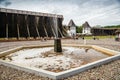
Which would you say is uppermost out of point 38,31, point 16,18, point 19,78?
point 16,18

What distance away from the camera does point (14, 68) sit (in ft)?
23.3

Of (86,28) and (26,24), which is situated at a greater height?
(86,28)

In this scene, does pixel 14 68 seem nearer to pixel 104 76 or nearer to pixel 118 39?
pixel 104 76

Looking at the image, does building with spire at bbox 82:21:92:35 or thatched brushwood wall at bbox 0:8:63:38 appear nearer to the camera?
thatched brushwood wall at bbox 0:8:63:38

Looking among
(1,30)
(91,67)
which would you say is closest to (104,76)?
(91,67)

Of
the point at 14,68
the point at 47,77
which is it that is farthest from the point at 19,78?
the point at 14,68

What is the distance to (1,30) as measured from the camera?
33.6m

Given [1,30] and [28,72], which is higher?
[1,30]

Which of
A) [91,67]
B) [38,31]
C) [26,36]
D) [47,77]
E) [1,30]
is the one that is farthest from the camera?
[38,31]

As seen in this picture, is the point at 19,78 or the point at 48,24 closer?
the point at 19,78

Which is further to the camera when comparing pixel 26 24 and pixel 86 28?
pixel 86 28

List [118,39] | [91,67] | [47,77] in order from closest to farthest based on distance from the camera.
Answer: [47,77], [91,67], [118,39]

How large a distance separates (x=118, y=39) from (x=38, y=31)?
2139cm

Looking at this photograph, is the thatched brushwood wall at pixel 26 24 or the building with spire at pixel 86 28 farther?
the building with spire at pixel 86 28
